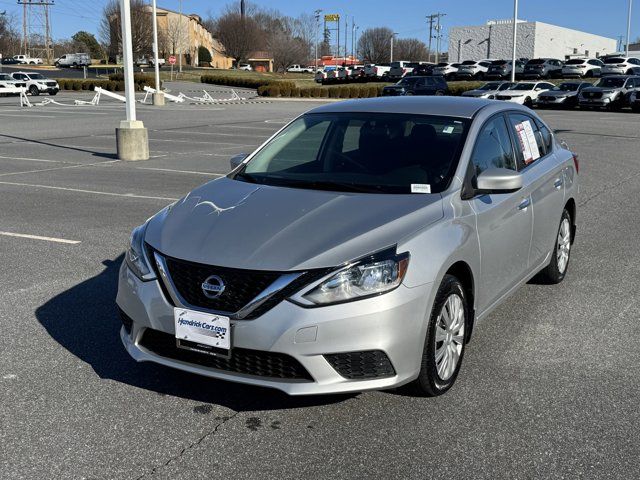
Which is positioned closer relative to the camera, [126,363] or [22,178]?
[126,363]

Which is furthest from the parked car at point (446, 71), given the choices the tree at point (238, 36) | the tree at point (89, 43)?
the tree at point (89, 43)

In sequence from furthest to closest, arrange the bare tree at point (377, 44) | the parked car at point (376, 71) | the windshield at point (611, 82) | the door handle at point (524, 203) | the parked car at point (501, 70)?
the bare tree at point (377, 44)
the parked car at point (376, 71)
the parked car at point (501, 70)
the windshield at point (611, 82)
the door handle at point (524, 203)

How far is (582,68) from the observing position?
63.9 m

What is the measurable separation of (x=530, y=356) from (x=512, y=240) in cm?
78

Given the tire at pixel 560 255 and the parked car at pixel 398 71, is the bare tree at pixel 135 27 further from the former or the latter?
the tire at pixel 560 255

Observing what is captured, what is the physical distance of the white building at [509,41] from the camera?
313 ft

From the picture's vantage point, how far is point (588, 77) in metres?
64.2

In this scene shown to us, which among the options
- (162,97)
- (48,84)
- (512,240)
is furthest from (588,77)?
(512,240)

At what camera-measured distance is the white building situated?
9550cm

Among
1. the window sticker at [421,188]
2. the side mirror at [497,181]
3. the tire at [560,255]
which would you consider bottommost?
the tire at [560,255]

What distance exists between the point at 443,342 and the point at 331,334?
866 mm

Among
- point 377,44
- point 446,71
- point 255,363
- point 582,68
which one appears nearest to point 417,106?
point 255,363

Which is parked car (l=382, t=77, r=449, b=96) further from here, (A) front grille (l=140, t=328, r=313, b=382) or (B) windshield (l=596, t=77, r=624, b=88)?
(A) front grille (l=140, t=328, r=313, b=382)

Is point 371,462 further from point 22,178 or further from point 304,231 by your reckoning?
point 22,178
